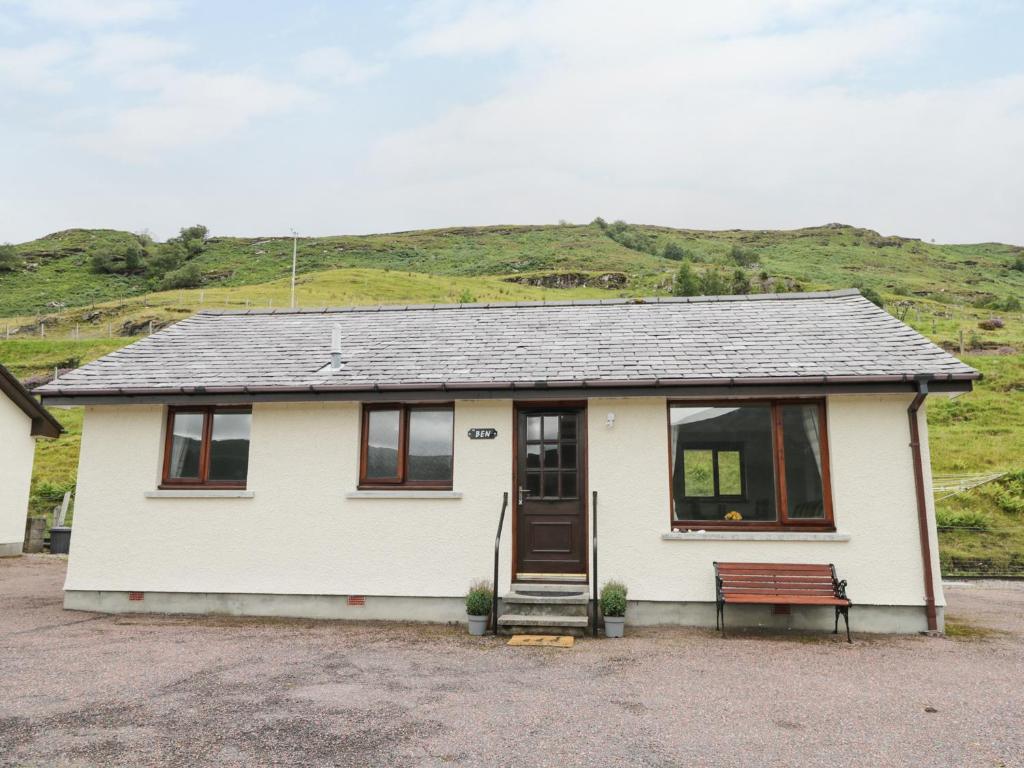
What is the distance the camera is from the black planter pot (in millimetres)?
16969

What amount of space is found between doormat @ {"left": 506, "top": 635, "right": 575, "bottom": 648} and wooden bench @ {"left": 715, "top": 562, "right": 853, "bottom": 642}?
1870mm

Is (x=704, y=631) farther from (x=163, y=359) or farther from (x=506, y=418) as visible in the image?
(x=163, y=359)

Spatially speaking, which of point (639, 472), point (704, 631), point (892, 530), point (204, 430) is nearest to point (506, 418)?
point (639, 472)

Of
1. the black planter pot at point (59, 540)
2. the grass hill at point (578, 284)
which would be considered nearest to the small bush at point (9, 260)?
the grass hill at point (578, 284)

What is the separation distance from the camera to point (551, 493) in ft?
29.4

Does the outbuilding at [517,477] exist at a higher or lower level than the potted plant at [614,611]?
higher

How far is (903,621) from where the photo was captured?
8.02m

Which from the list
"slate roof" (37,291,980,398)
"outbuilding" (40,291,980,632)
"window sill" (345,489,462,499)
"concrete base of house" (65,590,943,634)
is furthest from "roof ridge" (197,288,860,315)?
"concrete base of house" (65,590,943,634)

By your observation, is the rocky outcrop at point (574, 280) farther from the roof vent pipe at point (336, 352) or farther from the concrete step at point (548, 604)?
the concrete step at point (548, 604)

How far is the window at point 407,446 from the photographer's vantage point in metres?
9.05

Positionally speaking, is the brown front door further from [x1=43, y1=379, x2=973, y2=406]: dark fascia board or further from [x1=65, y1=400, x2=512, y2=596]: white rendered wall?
[x1=43, y1=379, x2=973, y2=406]: dark fascia board

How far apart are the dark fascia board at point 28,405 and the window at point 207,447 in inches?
376

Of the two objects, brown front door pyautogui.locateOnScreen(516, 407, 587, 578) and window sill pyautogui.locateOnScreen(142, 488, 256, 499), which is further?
window sill pyautogui.locateOnScreen(142, 488, 256, 499)

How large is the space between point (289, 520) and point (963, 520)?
1498 centimetres
